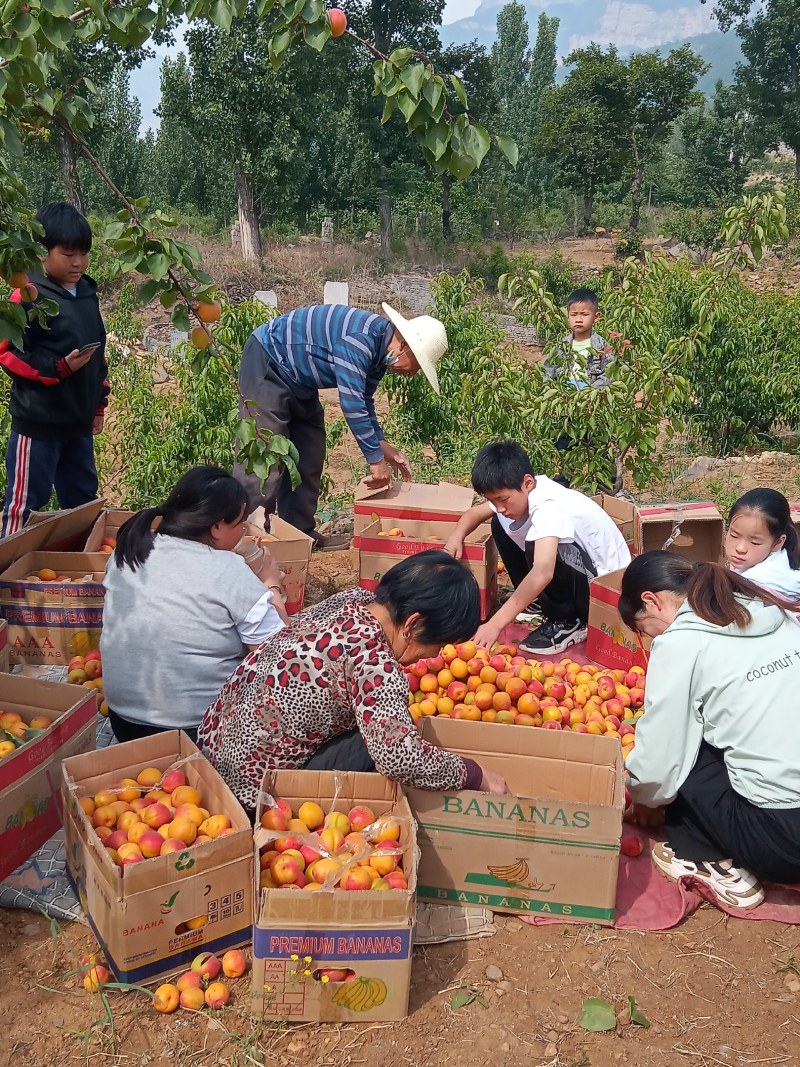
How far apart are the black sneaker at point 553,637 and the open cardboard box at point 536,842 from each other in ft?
5.70

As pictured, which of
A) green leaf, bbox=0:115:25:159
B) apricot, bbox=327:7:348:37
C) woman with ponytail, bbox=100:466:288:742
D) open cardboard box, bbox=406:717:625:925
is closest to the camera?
apricot, bbox=327:7:348:37

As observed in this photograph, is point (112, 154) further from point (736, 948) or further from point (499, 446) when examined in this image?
point (736, 948)

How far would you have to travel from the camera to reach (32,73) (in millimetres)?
2289

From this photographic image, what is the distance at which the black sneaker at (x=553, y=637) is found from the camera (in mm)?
A: 4840

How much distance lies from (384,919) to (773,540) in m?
2.51

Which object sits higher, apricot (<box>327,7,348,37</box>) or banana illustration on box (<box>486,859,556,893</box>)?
apricot (<box>327,7,348,37</box>)

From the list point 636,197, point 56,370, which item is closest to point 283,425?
point 56,370

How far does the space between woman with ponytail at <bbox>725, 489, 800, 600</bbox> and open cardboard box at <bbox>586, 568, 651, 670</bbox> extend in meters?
0.58

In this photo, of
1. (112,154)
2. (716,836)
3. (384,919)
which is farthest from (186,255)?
(112,154)

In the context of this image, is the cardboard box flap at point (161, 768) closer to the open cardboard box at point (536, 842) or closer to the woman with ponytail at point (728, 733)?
the open cardboard box at point (536, 842)

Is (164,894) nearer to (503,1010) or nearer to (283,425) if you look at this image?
(503,1010)

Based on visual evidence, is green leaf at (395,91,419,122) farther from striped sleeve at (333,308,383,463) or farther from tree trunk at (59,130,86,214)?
tree trunk at (59,130,86,214)

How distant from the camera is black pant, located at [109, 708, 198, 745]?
3314mm

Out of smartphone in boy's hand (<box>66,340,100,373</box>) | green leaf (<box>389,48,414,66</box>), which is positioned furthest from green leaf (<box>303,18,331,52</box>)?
smartphone in boy's hand (<box>66,340,100,373</box>)
